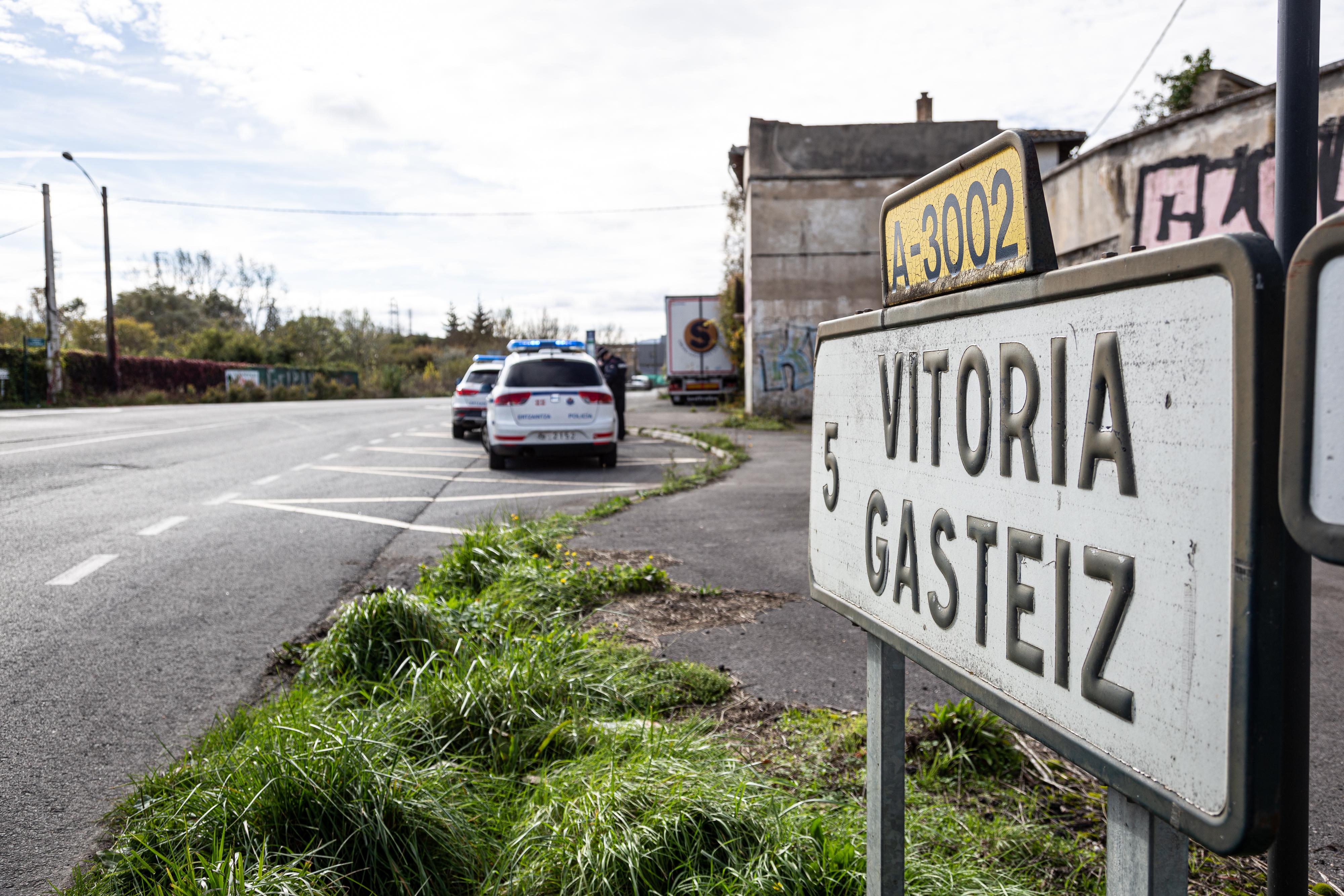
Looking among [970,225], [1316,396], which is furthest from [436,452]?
[1316,396]

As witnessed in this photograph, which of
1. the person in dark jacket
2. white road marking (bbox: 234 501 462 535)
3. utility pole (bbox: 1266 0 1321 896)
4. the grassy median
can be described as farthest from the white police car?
utility pole (bbox: 1266 0 1321 896)

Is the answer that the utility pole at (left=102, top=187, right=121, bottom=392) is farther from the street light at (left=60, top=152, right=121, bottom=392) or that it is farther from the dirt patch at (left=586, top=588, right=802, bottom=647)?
the dirt patch at (left=586, top=588, right=802, bottom=647)

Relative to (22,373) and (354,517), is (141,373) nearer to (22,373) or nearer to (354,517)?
(22,373)

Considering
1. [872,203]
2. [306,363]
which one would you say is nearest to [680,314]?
[872,203]

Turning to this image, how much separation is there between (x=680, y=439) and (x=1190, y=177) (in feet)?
32.3

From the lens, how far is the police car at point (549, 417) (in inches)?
488

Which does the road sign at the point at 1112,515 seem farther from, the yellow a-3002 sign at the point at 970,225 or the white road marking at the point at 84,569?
the white road marking at the point at 84,569

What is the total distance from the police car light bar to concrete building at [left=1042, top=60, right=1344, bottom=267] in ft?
22.7

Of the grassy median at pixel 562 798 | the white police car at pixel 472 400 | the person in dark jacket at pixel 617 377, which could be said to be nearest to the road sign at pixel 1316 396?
the grassy median at pixel 562 798

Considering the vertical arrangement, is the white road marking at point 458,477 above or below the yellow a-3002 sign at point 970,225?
below

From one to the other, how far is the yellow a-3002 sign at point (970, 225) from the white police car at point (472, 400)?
16351 millimetres

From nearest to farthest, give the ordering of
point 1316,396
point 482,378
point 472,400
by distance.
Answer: point 1316,396 < point 472,400 < point 482,378

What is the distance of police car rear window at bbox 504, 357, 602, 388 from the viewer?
498 inches

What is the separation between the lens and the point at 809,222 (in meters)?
21.1
